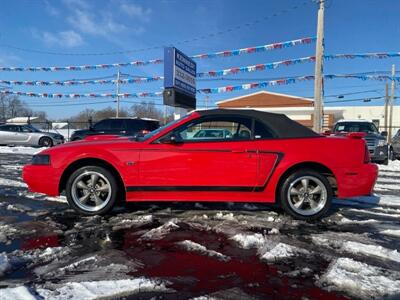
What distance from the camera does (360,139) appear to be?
4.83 meters

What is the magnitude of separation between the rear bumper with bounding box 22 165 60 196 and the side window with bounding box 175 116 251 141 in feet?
6.15

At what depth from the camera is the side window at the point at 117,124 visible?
15.9 meters

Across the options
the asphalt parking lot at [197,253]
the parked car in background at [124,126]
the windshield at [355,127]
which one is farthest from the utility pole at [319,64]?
the asphalt parking lot at [197,253]

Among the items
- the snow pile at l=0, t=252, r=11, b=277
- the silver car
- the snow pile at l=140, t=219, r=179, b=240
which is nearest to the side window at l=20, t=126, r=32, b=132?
the silver car

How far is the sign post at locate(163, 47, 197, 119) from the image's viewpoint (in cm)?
1694

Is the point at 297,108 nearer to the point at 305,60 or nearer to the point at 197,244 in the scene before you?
the point at 305,60

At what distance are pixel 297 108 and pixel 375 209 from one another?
38.0m

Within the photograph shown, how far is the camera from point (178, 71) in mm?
17609

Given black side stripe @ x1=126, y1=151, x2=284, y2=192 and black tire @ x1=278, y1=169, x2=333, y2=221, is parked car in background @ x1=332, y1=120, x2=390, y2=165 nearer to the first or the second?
black tire @ x1=278, y1=169, x2=333, y2=221

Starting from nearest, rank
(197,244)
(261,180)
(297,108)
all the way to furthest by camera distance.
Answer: (197,244) < (261,180) < (297,108)

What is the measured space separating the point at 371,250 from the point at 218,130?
253 cm

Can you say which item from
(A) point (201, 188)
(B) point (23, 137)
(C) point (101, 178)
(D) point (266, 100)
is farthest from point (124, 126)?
(D) point (266, 100)

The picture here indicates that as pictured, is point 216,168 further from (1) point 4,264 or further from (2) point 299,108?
(2) point 299,108

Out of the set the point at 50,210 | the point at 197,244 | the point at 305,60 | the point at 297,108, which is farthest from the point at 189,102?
the point at 297,108
